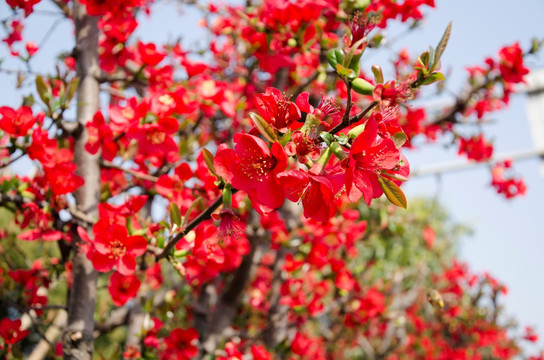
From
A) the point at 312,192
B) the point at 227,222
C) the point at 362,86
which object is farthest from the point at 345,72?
the point at 227,222

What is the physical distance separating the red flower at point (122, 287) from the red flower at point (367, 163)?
1.06 meters

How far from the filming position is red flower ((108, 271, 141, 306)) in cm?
156

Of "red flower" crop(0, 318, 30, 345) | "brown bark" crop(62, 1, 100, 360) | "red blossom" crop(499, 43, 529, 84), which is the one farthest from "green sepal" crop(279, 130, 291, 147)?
"red blossom" crop(499, 43, 529, 84)

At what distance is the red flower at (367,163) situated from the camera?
90 centimetres

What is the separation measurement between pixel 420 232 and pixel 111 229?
633cm

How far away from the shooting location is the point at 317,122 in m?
0.95

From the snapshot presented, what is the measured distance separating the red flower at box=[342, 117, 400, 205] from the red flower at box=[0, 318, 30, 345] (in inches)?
70.4

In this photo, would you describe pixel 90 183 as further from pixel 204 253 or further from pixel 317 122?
pixel 317 122

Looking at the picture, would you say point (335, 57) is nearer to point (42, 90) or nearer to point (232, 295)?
point (42, 90)

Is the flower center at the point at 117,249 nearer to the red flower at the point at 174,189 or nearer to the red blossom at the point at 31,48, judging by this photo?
the red flower at the point at 174,189

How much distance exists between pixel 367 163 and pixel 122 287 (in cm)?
117

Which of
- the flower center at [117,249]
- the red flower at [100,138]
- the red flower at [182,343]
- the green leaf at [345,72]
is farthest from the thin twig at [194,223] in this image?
the red flower at [182,343]

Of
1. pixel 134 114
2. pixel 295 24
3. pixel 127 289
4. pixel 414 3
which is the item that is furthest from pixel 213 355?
pixel 414 3

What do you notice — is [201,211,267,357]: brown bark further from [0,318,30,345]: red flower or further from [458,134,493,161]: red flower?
[458,134,493,161]: red flower
